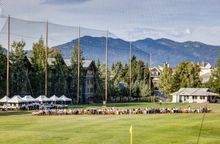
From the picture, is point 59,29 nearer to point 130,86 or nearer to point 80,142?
point 130,86

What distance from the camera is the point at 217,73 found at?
132 meters

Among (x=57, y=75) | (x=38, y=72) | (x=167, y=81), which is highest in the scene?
(x=38, y=72)

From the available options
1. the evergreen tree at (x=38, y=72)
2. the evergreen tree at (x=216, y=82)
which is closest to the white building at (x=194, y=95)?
the evergreen tree at (x=216, y=82)

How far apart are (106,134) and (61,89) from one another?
235ft

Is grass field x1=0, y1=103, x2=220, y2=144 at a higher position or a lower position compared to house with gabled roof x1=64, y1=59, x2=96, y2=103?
lower

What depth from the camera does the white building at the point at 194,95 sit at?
126562 millimetres

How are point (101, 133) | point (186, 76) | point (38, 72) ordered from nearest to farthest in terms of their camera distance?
1. point (101, 133)
2. point (38, 72)
3. point (186, 76)

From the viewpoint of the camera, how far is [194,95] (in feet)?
422

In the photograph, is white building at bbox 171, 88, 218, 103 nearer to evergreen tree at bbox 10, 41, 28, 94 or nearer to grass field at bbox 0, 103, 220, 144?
evergreen tree at bbox 10, 41, 28, 94

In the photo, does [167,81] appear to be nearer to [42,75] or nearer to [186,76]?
[186,76]

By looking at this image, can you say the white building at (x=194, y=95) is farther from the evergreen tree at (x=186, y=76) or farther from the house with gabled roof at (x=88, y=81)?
the house with gabled roof at (x=88, y=81)

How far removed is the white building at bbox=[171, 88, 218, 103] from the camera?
127 meters

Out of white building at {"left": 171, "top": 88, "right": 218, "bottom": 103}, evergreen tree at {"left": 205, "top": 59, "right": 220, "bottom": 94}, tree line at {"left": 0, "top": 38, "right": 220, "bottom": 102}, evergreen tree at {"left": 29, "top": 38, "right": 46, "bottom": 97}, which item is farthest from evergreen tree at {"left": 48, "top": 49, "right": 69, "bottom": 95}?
evergreen tree at {"left": 205, "top": 59, "right": 220, "bottom": 94}

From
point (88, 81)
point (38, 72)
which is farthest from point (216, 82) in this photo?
point (38, 72)
